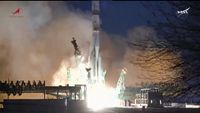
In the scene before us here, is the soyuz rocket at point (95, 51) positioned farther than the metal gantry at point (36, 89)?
Yes

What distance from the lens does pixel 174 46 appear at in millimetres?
14539

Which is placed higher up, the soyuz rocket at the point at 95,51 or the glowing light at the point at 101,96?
the soyuz rocket at the point at 95,51

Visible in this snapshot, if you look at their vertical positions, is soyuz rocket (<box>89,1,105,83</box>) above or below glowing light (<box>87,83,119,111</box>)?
above

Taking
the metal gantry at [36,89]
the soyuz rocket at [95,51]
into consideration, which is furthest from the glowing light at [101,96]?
the metal gantry at [36,89]

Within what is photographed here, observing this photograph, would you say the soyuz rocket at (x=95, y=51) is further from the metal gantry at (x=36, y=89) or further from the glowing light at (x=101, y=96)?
the metal gantry at (x=36, y=89)

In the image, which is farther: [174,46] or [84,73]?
[84,73]

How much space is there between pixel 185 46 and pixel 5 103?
42.8 meters

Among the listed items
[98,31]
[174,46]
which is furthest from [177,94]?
[98,31]

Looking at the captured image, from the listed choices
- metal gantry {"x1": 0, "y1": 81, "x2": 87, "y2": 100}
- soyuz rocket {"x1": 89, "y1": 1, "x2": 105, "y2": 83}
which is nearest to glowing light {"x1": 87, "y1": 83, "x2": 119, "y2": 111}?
soyuz rocket {"x1": 89, "y1": 1, "x2": 105, "y2": 83}

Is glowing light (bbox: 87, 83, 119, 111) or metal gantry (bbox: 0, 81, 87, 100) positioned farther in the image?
glowing light (bbox: 87, 83, 119, 111)

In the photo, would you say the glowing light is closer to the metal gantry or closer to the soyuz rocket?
the soyuz rocket

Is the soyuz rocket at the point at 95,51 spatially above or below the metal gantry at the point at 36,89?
above

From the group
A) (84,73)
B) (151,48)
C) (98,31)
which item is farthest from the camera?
(84,73)

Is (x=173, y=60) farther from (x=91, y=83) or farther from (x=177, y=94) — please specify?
(x=91, y=83)
